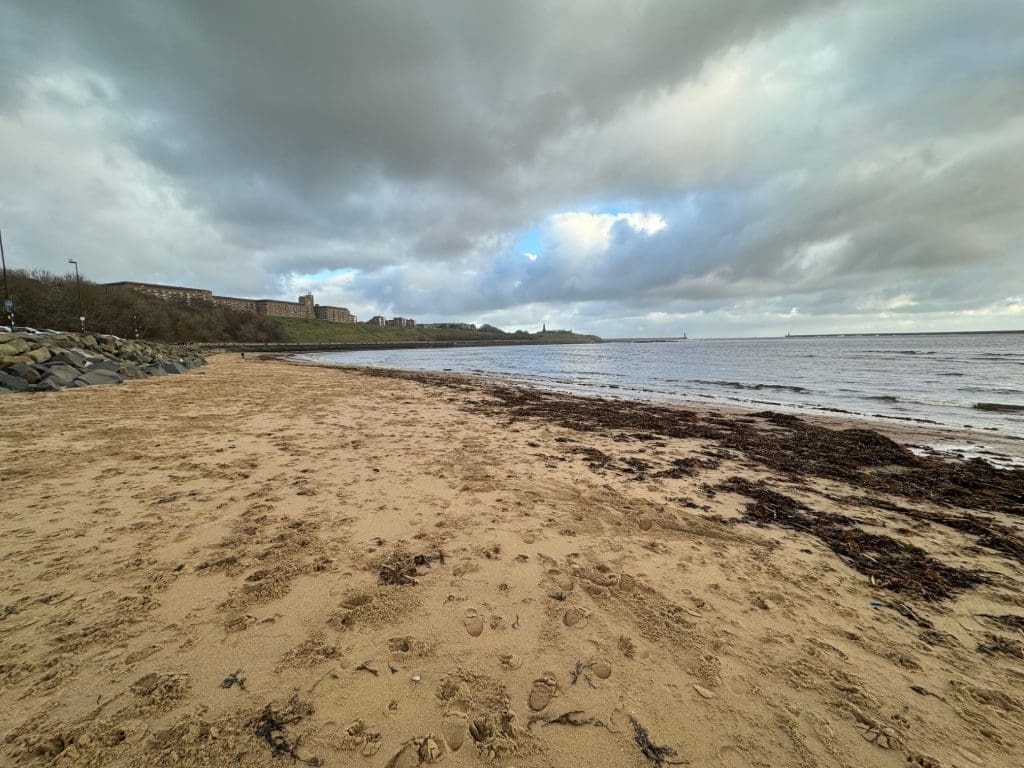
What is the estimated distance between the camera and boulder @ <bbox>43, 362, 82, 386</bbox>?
12.8m

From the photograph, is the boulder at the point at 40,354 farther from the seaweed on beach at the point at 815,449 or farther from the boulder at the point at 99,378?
the seaweed on beach at the point at 815,449

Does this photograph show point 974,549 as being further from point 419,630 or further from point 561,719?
point 419,630

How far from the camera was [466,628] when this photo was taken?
2908 millimetres

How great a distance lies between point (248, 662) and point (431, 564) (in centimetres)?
154

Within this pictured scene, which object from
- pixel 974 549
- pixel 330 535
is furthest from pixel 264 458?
pixel 974 549

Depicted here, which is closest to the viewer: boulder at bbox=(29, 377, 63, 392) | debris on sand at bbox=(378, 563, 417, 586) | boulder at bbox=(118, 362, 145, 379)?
debris on sand at bbox=(378, 563, 417, 586)

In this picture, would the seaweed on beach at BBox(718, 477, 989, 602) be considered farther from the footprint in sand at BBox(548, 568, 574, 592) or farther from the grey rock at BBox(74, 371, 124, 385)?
the grey rock at BBox(74, 371, 124, 385)

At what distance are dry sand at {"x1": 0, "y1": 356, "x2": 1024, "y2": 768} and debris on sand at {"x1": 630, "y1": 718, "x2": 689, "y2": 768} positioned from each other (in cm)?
2

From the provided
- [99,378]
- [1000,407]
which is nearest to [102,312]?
[99,378]

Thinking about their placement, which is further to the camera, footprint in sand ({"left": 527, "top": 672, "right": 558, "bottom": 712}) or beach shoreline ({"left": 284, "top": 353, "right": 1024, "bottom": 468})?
beach shoreline ({"left": 284, "top": 353, "right": 1024, "bottom": 468})

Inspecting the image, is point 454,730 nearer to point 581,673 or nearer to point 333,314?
point 581,673

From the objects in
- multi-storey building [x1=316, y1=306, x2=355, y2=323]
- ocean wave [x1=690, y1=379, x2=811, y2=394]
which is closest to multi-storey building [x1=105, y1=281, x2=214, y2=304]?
multi-storey building [x1=316, y1=306, x2=355, y2=323]

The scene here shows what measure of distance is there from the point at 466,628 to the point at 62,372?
1788 centimetres

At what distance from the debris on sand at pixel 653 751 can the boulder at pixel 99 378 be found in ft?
63.2
